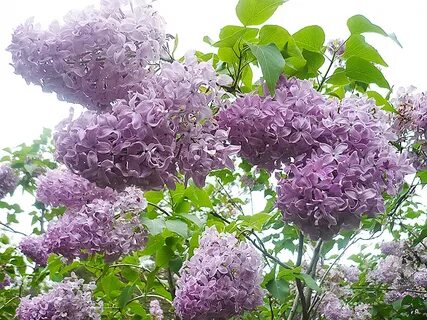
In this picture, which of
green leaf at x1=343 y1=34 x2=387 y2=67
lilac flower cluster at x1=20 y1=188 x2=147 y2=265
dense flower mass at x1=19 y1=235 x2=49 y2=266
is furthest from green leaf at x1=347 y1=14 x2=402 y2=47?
dense flower mass at x1=19 y1=235 x2=49 y2=266

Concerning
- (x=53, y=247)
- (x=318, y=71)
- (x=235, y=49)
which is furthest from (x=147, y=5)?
(x=53, y=247)

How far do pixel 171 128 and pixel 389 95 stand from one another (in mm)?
1117

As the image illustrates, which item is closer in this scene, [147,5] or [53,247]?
[147,5]

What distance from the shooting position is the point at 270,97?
0.99m

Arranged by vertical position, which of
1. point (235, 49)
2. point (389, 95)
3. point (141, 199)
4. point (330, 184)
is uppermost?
point (389, 95)

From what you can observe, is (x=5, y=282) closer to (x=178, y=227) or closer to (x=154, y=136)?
(x=178, y=227)

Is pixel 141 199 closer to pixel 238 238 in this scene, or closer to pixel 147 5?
pixel 238 238

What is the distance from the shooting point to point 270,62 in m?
0.99

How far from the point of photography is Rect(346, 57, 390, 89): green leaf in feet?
3.76

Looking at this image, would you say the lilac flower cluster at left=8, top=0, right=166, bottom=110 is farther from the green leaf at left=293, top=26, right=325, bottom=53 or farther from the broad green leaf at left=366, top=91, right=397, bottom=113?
the broad green leaf at left=366, top=91, right=397, bottom=113

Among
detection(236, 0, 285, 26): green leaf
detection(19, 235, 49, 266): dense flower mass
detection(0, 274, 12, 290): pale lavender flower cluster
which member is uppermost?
detection(0, 274, 12, 290): pale lavender flower cluster

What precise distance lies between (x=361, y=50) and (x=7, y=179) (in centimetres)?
236

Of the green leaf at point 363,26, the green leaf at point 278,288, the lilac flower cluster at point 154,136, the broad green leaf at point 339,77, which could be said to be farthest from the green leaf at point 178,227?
the green leaf at point 363,26

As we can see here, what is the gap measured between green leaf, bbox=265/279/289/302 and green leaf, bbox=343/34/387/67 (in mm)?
645
